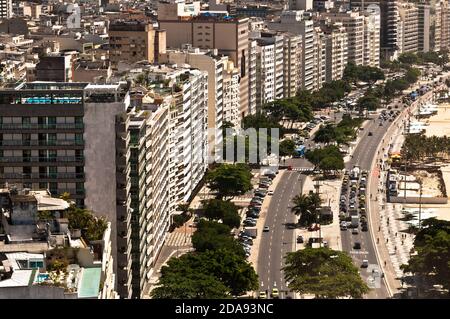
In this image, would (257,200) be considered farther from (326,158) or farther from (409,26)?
(409,26)

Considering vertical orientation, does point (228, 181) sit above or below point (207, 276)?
below

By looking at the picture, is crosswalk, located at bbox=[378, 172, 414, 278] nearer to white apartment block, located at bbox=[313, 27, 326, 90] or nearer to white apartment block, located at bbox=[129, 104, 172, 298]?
white apartment block, located at bbox=[129, 104, 172, 298]

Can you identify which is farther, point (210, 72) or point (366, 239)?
point (210, 72)

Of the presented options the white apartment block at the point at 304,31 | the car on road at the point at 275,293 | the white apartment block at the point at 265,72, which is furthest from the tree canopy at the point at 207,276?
the white apartment block at the point at 304,31

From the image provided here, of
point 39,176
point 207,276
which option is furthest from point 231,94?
point 39,176

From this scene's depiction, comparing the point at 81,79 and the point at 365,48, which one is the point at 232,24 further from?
the point at 365,48

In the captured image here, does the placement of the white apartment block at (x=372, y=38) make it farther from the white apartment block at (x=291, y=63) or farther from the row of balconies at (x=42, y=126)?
the row of balconies at (x=42, y=126)
